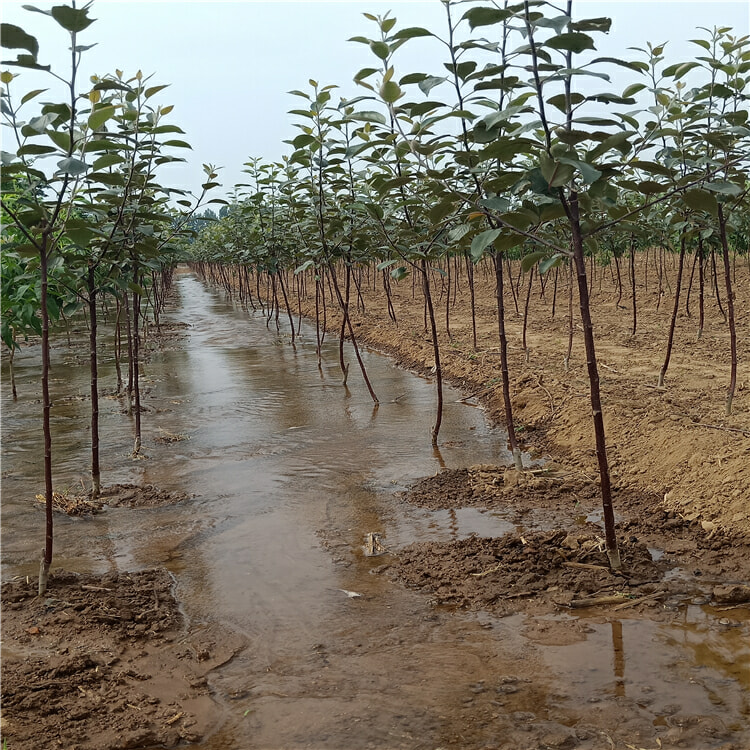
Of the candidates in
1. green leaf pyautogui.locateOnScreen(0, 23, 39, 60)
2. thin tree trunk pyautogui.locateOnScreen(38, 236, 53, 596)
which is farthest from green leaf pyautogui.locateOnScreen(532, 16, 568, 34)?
thin tree trunk pyautogui.locateOnScreen(38, 236, 53, 596)

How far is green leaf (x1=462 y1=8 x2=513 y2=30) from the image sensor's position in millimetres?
2906

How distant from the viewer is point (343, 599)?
12.8ft

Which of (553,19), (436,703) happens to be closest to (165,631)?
(436,703)

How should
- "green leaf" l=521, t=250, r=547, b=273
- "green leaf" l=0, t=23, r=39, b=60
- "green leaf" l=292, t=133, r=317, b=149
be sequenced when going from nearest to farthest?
1. "green leaf" l=0, t=23, r=39, b=60
2. "green leaf" l=521, t=250, r=547, b=273
3. "green leaf" l=292, t=133, r=317, b=149

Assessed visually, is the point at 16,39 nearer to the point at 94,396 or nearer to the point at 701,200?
the point at 94,396

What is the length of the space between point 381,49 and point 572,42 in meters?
1.72

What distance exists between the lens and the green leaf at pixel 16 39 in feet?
9.34

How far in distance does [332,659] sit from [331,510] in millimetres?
2134

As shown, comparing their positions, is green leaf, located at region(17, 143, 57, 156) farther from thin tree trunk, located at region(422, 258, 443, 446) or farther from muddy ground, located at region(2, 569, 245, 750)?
thin tree trunk, located at region(422, 258, 443, 446)

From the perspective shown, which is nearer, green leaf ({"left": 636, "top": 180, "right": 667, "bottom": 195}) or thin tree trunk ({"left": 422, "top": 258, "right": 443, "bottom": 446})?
green leaf ({"left": 636, "top": 180, "right": 667, "bottom": 195})

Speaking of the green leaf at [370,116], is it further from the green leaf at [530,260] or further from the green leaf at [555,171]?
the green leaf at [555,171]

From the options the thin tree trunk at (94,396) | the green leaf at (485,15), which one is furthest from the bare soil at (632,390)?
the thin tree trunk at (94,396)

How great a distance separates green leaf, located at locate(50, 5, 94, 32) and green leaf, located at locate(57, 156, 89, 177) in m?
0.59

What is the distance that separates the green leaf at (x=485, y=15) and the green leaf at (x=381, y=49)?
58.5 inches
